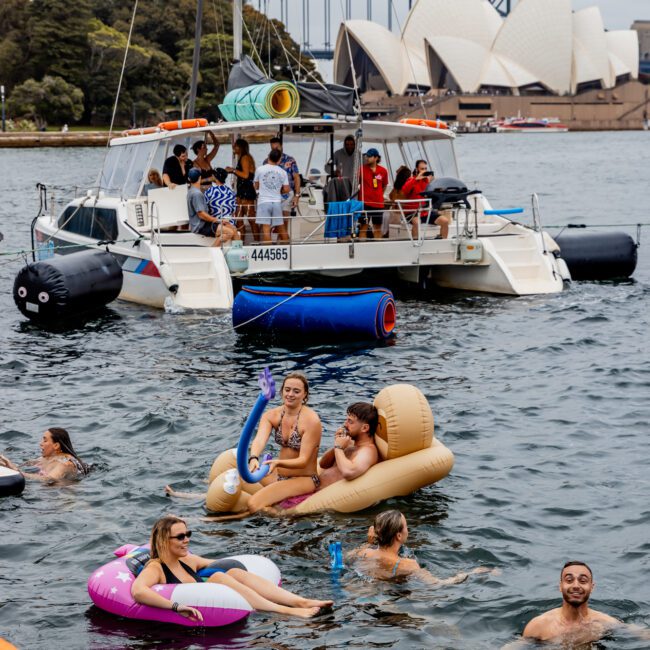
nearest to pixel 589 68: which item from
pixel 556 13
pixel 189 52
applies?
pixel 556 13

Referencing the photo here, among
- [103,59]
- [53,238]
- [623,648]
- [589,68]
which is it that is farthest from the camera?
[589,68]

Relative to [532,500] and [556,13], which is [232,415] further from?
[556,13]

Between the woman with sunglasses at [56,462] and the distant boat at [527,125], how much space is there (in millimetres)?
136057

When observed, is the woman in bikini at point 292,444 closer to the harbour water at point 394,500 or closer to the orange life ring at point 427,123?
the harbour water at point 394,500

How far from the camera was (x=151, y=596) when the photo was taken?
7.95 meters

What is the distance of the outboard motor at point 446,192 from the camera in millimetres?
20406

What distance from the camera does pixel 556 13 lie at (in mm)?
120375

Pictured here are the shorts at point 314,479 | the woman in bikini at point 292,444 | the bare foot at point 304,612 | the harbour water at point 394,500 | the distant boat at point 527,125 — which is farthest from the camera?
the distant boat at point 527,125

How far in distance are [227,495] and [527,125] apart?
138m

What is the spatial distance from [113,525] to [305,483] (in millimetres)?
1754

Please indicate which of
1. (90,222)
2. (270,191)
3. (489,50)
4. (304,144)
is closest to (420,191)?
(304,144)

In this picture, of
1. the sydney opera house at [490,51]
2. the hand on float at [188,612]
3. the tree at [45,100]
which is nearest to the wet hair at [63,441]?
the hand on float at [188,612]

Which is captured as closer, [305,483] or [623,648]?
[623,648]

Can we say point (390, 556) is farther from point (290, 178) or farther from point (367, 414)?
point (290, 178)
